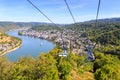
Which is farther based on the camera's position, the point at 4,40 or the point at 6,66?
the point at 4,40

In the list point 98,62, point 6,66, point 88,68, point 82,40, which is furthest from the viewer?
point 82,40

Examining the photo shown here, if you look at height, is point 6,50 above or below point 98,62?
below

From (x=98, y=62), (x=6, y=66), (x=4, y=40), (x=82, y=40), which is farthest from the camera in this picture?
(x=4, y=40)

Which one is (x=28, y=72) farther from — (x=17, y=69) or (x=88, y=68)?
(x=88, y=68)

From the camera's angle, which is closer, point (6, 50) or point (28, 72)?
point (28, 72)

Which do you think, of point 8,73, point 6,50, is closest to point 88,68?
point 8,73

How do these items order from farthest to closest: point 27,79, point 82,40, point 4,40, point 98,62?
point 4,40, point 82,40, point 98,62, point 27,79

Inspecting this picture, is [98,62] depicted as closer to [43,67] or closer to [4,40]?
[43,67]

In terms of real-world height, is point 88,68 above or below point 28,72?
below

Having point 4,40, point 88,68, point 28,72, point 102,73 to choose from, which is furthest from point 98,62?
point 4,40
